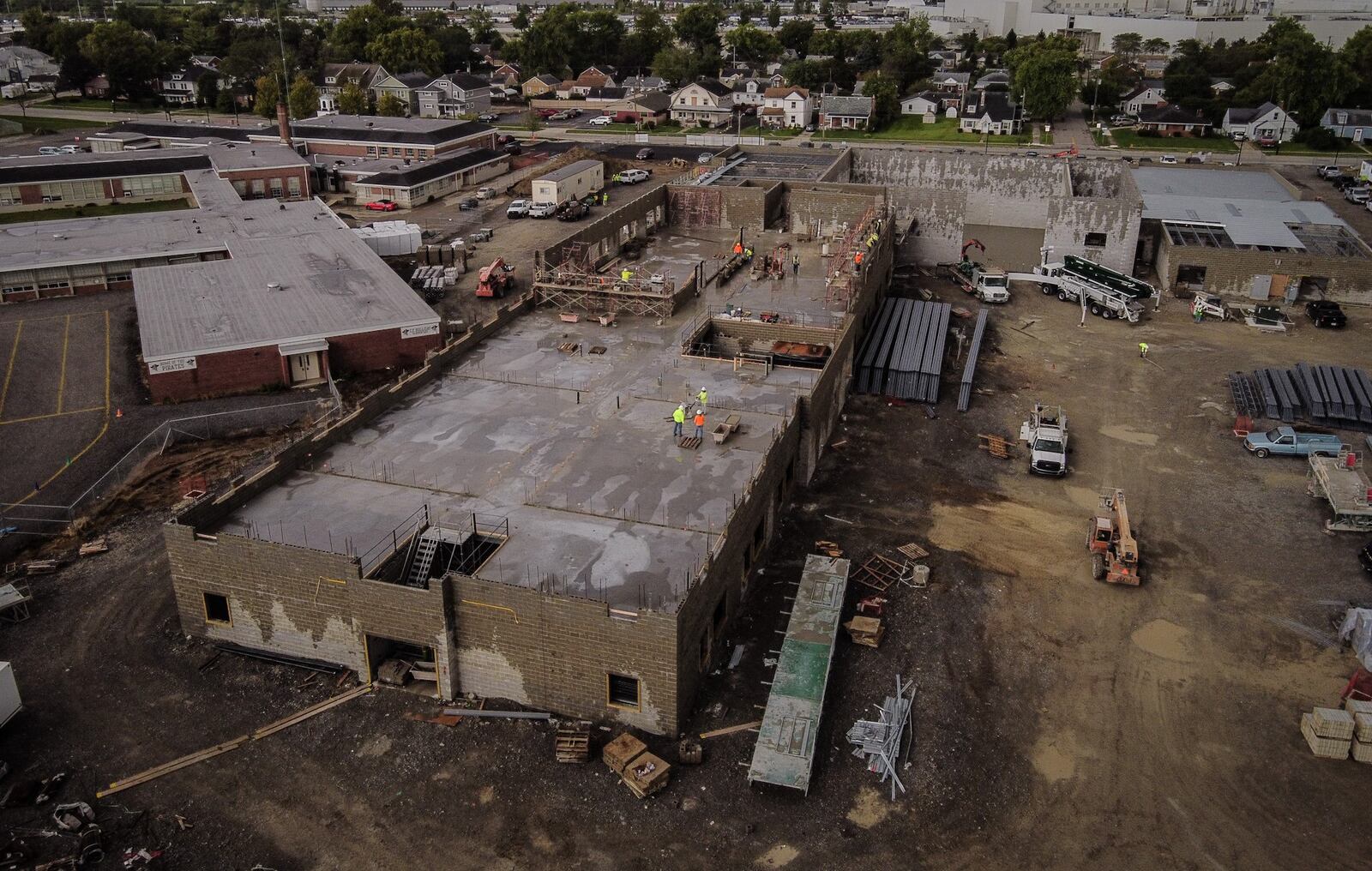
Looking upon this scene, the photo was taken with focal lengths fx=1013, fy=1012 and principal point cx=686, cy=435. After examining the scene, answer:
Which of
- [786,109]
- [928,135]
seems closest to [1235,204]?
[928,135]

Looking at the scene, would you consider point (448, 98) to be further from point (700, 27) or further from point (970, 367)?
point (970, 367)

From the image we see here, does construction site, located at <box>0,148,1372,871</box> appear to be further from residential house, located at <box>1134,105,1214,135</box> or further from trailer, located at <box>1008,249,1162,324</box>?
residential house, located at <box>1134,105,1214,135</box>

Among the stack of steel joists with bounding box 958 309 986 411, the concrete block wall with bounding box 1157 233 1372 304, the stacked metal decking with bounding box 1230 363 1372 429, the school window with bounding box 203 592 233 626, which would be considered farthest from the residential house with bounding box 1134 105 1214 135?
the school window with bounding box 203 592 233 626

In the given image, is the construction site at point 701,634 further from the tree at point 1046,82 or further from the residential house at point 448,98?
the residential house at point 448,98

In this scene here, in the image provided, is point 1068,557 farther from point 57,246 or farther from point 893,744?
point 57,246

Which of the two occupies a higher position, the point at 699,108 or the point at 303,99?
the point at 303,99

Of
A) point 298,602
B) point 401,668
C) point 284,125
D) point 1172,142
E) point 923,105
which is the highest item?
point 923,105
